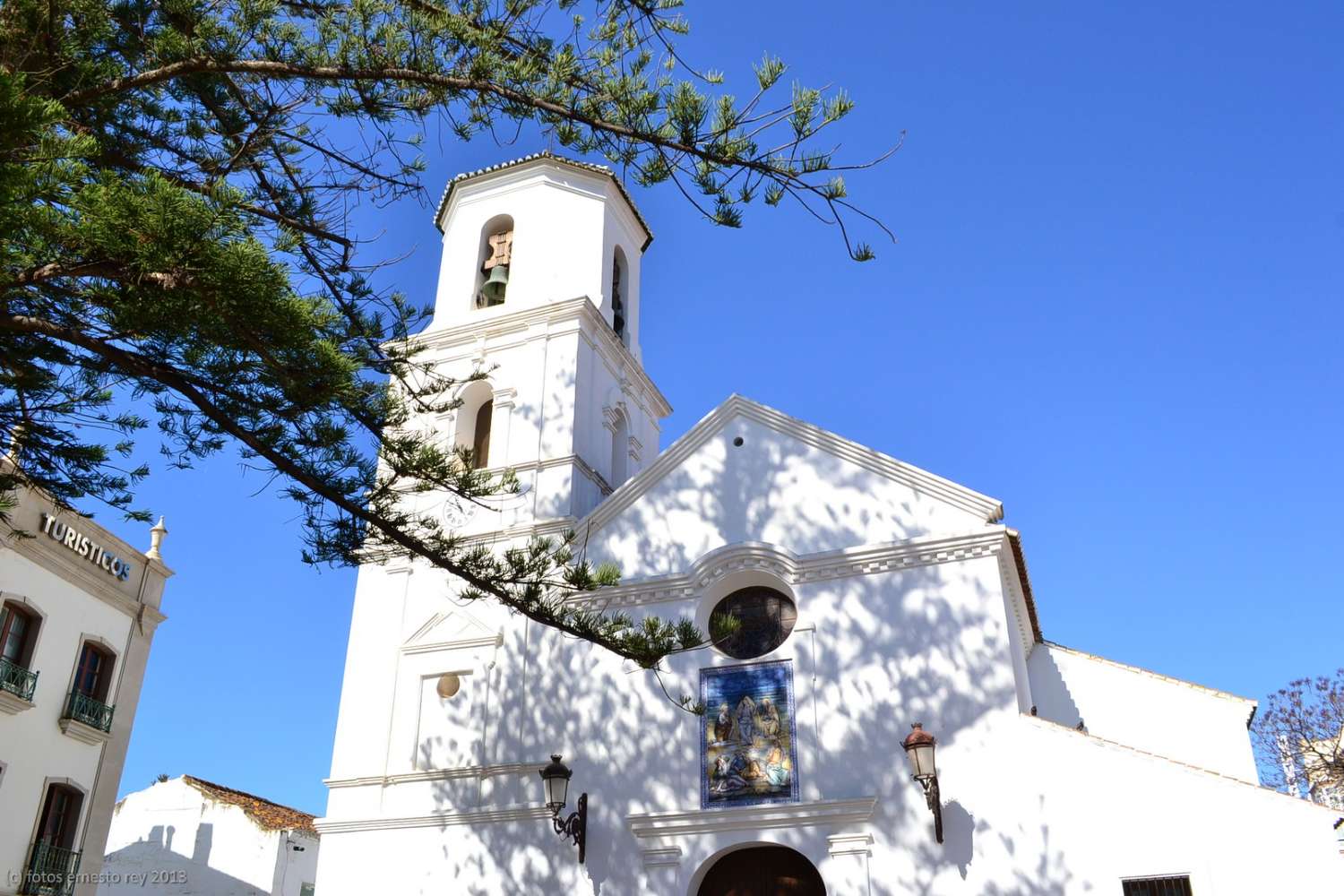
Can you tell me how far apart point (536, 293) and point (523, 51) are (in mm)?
9289

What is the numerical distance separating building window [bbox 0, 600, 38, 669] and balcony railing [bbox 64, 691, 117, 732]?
3.46 ft

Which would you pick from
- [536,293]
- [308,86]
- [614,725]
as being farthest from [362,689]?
[308,86]

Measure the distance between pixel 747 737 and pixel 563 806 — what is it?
2268 mm

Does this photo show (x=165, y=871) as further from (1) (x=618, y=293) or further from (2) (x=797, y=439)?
(2) (x=797, y=439)

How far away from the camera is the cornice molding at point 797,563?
1303cm

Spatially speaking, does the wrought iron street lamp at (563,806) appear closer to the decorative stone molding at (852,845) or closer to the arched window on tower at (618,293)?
the decorative stone molding at (852,845)

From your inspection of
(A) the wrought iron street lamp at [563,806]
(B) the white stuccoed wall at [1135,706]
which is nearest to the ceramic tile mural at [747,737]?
(A) the wrought iron street lamp at [563,806]

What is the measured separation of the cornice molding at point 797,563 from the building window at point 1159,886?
375 centimetres

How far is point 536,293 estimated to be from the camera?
56.8ft

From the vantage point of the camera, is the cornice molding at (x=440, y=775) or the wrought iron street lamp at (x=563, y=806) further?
the cornice molding at (x=440, y=775)

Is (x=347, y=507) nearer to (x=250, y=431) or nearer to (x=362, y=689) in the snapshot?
(x=250, y=431)

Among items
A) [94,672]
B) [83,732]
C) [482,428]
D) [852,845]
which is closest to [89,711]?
[83,732]

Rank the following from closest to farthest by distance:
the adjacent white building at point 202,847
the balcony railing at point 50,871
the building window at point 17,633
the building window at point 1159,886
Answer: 1. the building window at point 1159,886
2. the balcony railing at point 50,871
3. the building window at point 17,633
4. the adjacent white building at point 202,847

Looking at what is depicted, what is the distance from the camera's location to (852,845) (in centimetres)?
1180
